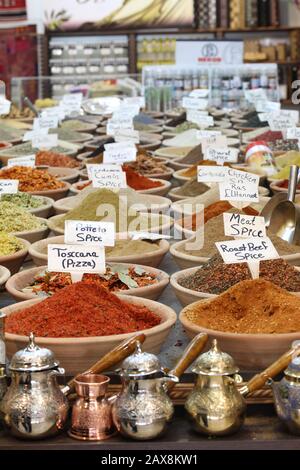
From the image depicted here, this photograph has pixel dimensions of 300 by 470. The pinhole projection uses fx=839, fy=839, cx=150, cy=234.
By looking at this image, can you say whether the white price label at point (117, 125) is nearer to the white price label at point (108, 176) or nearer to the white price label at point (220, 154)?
the white price label at point (220, 154)

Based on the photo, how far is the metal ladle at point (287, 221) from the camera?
2.67 meters

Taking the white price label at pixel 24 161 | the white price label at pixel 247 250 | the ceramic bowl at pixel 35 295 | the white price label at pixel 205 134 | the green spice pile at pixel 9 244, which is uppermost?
the white price label at pixel 247 250

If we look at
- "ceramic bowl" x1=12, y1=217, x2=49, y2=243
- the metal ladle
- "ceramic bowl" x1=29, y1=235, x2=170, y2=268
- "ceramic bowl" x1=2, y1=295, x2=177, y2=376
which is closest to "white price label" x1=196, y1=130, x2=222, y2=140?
the metal ladle

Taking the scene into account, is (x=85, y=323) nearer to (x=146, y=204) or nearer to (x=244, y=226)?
(x=244, y=226)

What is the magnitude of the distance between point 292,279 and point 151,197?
1208 millimetres

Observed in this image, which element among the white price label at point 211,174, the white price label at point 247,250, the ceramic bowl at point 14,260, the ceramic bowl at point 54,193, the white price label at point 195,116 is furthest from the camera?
the white price label at point 195,116

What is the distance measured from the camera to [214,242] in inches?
91.4

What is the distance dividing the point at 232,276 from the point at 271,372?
498mm

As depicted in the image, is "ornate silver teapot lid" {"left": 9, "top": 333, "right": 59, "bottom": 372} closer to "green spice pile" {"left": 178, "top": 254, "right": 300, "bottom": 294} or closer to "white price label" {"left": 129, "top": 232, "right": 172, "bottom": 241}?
"green spice pile" {"left": 178, "top": 254, "right": 300, "bottom": 294}

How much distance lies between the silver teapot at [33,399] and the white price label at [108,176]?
1.50 meters

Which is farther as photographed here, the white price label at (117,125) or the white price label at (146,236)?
the white price label at (117,125)

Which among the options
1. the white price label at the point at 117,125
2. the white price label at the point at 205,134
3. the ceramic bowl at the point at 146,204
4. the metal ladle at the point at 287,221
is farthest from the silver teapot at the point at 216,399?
the white price label at the point at 117,125

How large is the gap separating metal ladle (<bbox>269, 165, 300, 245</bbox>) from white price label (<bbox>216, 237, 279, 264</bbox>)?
0.77 meters

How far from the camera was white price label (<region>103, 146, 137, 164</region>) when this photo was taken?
3.61 meters
